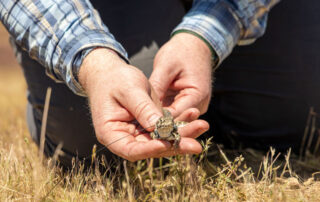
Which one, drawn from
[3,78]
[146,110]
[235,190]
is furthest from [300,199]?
[3,78]

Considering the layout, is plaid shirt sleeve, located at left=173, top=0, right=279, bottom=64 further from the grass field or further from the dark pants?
the grass field

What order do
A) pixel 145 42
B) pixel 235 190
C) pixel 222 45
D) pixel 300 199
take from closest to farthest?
pixel 300 199
pixel 235 190
pixel 222 45
pixel 145 42

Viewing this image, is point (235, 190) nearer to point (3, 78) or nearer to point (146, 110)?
point (146, 110)

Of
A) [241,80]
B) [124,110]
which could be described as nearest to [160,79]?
[124,110]

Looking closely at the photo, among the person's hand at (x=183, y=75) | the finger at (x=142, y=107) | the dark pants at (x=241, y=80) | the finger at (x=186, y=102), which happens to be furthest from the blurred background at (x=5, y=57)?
the finger at (x=142, y=107)

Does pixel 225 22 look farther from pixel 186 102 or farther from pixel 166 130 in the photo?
pixel 166 130

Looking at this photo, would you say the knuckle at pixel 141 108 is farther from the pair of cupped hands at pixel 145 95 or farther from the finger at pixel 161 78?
the finger at pixel 161 78
